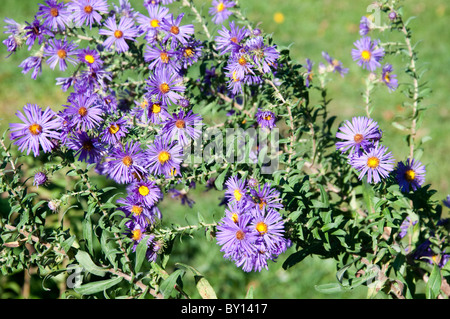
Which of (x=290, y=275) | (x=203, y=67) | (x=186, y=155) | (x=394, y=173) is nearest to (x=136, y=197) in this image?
(x=186, y=155)

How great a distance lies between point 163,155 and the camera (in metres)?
1.10

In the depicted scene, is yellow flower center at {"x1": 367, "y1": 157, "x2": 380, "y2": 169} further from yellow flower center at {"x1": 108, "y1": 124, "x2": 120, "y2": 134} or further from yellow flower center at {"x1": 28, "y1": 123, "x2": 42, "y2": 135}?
yellow flower center at {"x1": 28, "y1": 123, "x2": 42, "y2": 135}

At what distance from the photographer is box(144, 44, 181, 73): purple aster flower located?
3.97 ft

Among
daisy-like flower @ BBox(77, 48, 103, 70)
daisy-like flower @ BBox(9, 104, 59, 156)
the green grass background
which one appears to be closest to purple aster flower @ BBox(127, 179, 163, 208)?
daisy-like flower @ BBox(9, 104, 59, 156)

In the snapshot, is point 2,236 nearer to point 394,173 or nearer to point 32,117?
point 32,117

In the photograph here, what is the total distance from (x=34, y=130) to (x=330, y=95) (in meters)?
2.87

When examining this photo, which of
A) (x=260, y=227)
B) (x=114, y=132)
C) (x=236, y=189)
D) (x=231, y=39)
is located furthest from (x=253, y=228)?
(x=231, y=39)

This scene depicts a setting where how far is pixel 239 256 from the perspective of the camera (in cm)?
105

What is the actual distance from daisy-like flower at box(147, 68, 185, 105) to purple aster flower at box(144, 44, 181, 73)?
0.06 metres

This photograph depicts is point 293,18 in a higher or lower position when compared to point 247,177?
higher

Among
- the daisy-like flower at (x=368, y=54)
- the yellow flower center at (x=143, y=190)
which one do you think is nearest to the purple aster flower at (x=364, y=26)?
the daisy-like flower at (x=368, y=54)

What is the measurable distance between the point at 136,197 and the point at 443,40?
3.65 m

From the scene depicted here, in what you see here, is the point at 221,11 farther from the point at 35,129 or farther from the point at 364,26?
the point at 35,129
